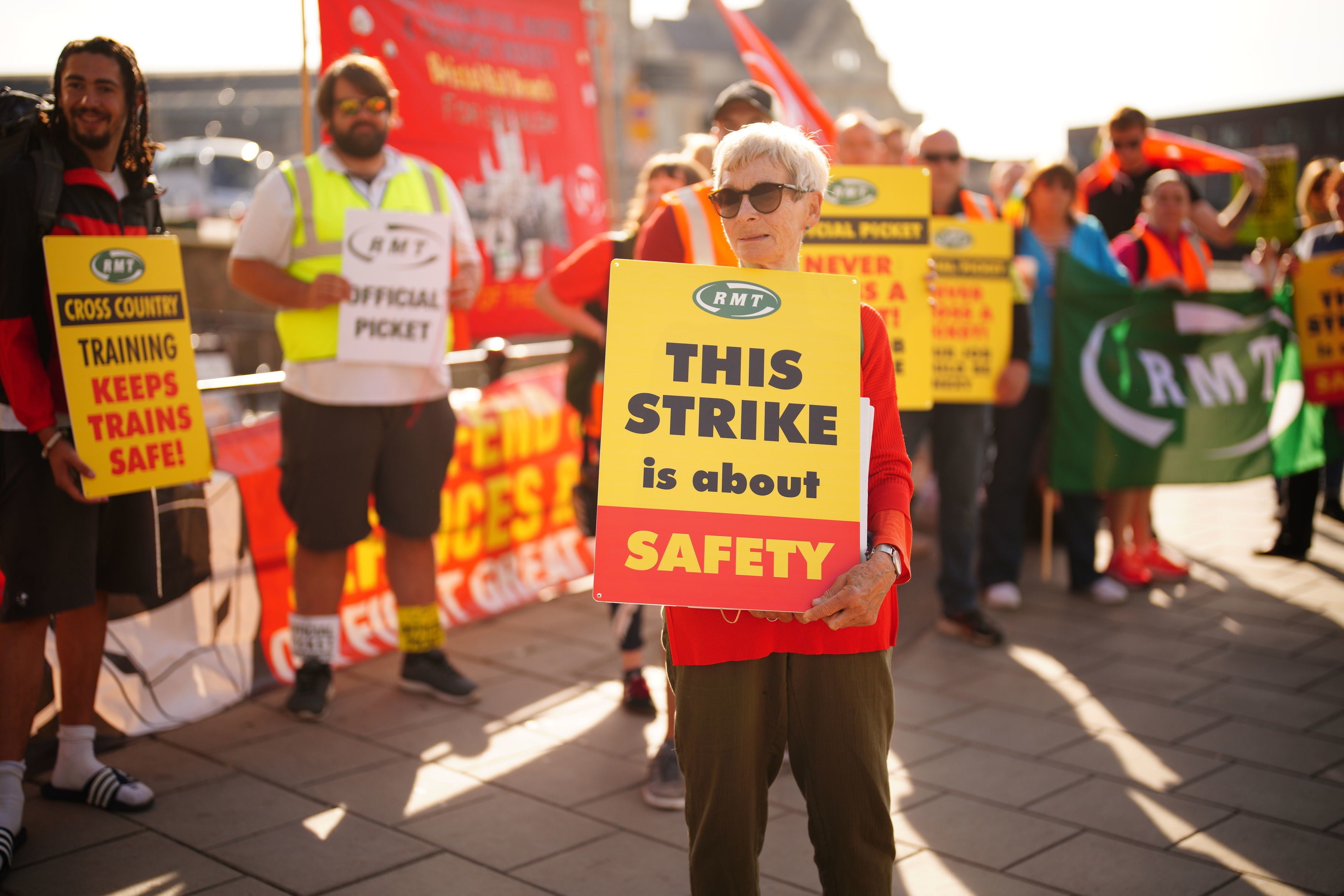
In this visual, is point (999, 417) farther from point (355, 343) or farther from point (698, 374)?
point (698, 374)

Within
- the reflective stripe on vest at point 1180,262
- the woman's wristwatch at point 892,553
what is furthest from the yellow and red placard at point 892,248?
the reflective stripe on vest at point 1180,262

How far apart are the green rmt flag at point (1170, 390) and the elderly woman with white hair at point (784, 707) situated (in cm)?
429

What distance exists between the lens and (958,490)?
5.50m

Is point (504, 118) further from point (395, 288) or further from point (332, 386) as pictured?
point (332, 386)

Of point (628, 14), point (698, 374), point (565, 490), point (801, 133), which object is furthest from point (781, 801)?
point (628, 14)

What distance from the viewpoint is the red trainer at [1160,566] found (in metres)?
6.61

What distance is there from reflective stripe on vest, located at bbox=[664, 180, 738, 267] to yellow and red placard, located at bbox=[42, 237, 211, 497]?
1623 mm

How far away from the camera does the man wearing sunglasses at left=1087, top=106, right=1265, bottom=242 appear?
688 centimetres

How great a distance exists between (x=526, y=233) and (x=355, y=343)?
283 centimetres

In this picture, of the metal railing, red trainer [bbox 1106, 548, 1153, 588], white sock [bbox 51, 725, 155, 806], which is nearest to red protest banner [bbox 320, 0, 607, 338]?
the metal railing

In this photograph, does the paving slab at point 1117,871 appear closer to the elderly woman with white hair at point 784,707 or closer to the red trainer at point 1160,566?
the elderly woman with white hair at point 784,707

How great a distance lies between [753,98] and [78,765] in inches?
126

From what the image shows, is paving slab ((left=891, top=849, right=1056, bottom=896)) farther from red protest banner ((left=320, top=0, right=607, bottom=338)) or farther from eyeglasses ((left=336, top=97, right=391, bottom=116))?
red protest banner ((left=320, top=0, right=607, bottom=338))

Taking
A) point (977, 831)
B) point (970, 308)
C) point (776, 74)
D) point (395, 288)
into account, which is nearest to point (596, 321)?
point (395, 288)
